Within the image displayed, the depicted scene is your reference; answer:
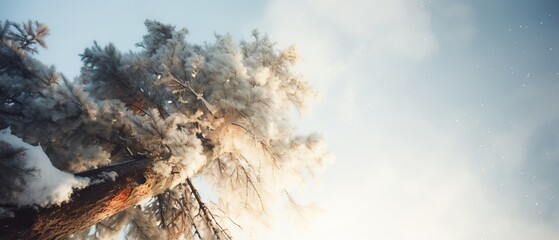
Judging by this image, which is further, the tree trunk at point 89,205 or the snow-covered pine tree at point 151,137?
the snow-covered pine tree at point 151,137

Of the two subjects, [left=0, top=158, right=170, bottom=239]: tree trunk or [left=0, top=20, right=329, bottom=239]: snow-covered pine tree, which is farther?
[left=0, top=20, right=329, bottom=239]: snow-covered pine tree

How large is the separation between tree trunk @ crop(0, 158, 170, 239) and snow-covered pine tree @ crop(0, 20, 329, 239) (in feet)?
0.04

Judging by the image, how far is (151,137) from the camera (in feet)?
10.6

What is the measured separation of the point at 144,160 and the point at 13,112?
1.85 m

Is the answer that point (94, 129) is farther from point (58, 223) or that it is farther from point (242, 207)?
point (242, 207)

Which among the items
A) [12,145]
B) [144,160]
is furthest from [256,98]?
[12,145]

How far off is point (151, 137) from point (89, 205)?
0.87 metres

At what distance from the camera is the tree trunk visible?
2.08m

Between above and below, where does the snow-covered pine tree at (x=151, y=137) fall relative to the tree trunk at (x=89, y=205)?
above

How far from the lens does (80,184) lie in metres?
2.48

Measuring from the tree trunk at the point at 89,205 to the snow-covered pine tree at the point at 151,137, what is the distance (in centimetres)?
1

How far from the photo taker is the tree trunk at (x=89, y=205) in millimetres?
2084

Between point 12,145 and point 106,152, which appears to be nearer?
point 12,145

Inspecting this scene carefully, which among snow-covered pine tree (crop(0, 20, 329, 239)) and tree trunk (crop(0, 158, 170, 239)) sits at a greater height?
snow-covered pine tree (crop(0, 20, 329, 239))
